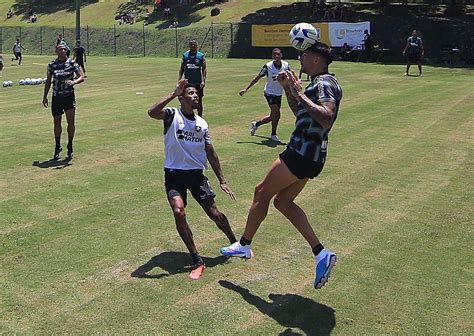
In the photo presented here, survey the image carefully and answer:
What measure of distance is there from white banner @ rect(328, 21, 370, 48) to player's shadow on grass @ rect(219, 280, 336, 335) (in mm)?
34460

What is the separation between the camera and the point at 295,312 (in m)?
5.03

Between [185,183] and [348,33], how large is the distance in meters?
34.3

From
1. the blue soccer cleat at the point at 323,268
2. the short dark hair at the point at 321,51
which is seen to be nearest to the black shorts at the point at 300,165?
the blue soccer cleat at the point at 323,268

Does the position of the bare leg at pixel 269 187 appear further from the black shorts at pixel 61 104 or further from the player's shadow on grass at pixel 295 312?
the black shorts at pixel 61 104

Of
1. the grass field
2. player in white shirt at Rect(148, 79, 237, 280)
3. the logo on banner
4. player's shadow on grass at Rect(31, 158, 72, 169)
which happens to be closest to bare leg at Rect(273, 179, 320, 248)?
the grass field

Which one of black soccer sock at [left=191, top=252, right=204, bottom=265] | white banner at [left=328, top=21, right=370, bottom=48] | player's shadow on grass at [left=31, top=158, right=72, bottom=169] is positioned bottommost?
A: black soccer sock at [left=191, top=252, right=204, bottom=265]

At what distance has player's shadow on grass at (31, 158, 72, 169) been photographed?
10.2 meters

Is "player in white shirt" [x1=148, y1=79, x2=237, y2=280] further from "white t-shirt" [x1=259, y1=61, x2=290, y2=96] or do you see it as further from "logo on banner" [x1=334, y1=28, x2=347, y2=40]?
"logo on banner" [x1=334, y1=28, x2=347, y2=40]

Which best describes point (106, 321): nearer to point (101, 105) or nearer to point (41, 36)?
point (101, 105)

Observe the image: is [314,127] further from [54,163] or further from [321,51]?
[54,163]

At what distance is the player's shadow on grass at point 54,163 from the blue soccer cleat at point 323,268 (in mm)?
6255

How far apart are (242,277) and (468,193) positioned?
179 inches

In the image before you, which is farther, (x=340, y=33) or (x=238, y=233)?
(x=340, y=33)

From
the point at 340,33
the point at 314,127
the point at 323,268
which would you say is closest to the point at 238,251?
the point at 323,268
